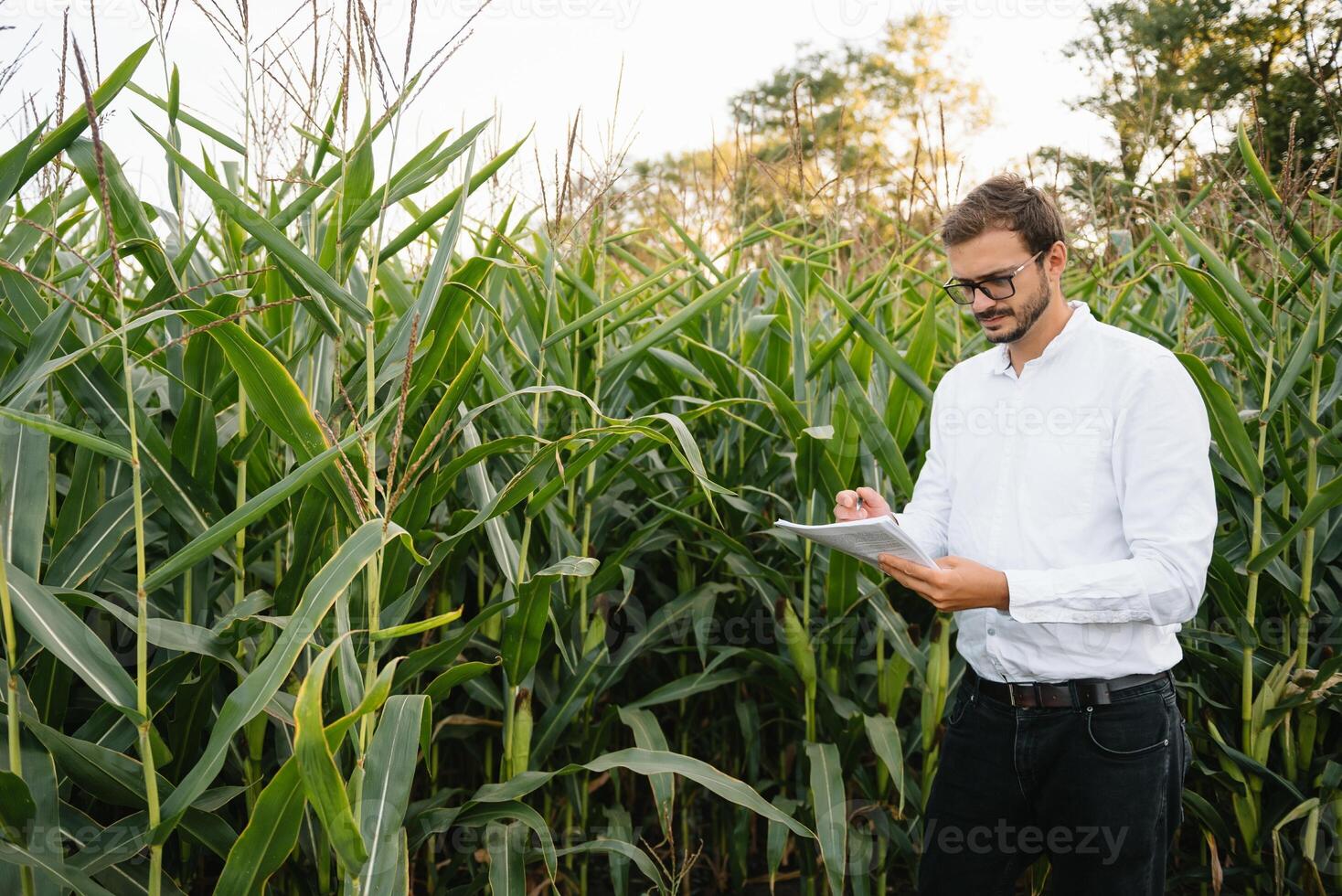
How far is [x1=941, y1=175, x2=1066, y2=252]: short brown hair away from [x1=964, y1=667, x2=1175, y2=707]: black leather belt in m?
0.79

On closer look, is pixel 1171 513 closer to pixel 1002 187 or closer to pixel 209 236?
pixel 1002 187

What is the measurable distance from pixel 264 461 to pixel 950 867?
5.14 feet

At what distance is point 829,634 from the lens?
2.22 m

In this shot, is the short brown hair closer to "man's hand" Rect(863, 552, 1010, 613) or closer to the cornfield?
the cornfield

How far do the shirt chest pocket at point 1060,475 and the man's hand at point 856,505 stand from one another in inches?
11.3

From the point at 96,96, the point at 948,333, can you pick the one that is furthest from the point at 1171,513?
the point at 96,96

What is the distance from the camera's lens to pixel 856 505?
1959 mm

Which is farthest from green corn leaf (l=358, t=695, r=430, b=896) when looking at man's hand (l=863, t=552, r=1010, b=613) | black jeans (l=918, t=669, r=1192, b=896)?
black jeans (l=918, t=669, r=1192, b=896)

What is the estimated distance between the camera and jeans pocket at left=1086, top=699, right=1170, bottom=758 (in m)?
1.71

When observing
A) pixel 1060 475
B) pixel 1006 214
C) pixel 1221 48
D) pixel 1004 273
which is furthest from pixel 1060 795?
pixel 1221 48

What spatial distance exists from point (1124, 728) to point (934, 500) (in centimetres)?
59

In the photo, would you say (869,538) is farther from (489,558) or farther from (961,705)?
(489,558)

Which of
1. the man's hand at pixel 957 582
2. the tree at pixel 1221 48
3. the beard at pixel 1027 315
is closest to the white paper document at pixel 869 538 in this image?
the man's hand at pixel 957 582

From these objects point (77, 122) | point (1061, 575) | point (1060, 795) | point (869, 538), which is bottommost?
point (1060, 795)
